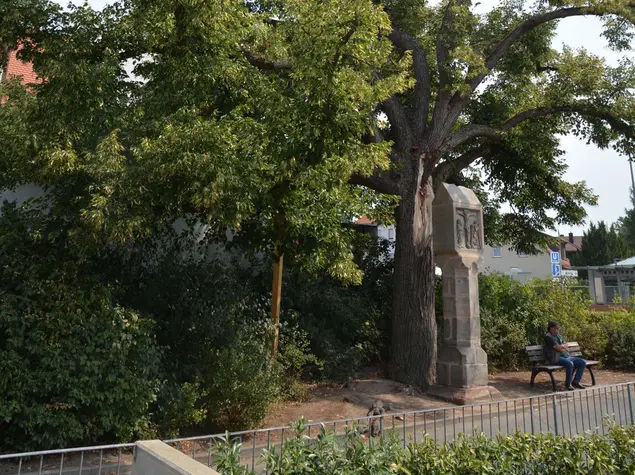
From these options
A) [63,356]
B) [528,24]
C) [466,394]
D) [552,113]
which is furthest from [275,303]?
[552,113]

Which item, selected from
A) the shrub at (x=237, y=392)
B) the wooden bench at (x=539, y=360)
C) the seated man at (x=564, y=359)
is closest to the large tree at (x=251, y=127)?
the shrub at (x=237, y=392)

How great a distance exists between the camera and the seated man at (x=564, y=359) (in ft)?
40.4

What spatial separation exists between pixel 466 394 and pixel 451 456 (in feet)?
22.0

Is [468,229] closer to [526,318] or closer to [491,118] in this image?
[526,318]

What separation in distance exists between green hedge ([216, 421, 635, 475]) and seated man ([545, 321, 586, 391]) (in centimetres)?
778

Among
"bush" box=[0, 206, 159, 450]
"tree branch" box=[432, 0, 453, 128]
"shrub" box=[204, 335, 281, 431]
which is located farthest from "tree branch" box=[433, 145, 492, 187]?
"bush" box=[0, 206, 159, 450]

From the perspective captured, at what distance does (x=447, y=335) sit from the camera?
456 inches

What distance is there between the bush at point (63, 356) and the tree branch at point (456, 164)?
9462mm

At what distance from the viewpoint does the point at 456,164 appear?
15898 mm

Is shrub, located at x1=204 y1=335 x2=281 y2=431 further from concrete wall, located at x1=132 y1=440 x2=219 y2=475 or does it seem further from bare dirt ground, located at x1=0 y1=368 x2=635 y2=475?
concrete wall, located at x1=132 y1=440 x2=219 y2=475

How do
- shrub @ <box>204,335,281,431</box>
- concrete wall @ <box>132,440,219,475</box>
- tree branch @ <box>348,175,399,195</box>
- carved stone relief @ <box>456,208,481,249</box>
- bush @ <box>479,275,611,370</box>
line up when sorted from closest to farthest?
concrete wall @ <box>132,440,219,475</box> → shrub @ <box>204,335,281,431</box> → carved stone relief @ <box>456,208,481,249</box> → tree branch @ <box>348,175,399,195</box> → bush @ <box>479,275,611,370</box>

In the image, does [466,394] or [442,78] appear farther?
[442,78]

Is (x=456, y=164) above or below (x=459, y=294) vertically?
above

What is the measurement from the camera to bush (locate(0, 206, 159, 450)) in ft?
22.9
